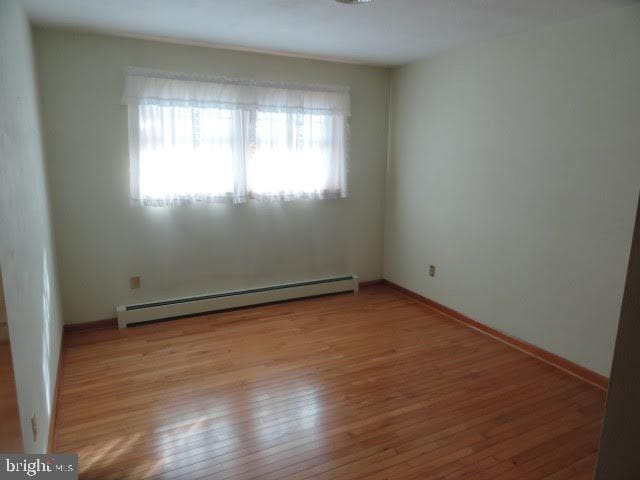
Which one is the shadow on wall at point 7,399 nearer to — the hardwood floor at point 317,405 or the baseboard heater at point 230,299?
the hardwood floor at point 317,405

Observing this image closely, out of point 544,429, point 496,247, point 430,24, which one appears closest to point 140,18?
point 430,24

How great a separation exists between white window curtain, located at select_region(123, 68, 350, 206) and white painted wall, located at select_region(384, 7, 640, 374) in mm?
877

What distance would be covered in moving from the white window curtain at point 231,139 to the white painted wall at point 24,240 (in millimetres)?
873

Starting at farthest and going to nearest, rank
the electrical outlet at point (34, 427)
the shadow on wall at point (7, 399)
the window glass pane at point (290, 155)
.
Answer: the window glass pane at point (290, 155) → the electrical outlet at point (34, 427) → the shadow on wall at point (7, 399)

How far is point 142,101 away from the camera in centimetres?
332

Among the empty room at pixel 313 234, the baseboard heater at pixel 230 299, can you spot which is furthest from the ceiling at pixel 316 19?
the baseboard heater at pixel 230 299

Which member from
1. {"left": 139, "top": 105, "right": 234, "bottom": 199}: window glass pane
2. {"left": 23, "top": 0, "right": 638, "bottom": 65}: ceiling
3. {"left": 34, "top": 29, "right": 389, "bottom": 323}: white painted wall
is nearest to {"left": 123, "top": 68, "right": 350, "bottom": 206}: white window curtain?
{"left": 139, "top": 105, "right": 234, "bottom": 199}: window glass pane

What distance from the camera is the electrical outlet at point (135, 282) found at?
11.8ft

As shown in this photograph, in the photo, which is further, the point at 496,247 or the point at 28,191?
the point at 496,247

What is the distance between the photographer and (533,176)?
9.95 feet

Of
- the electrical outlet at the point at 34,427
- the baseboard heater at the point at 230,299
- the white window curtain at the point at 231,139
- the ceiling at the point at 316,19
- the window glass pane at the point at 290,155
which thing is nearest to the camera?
the electrical outlet at the point at 34,427

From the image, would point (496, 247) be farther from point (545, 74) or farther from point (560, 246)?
point (545, 74)

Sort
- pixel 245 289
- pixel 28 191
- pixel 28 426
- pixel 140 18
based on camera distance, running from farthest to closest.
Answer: pixel 245 289
pixel 140 18
pixel 28 191
pixel 28 426

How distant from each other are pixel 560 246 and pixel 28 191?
10.6 feet
